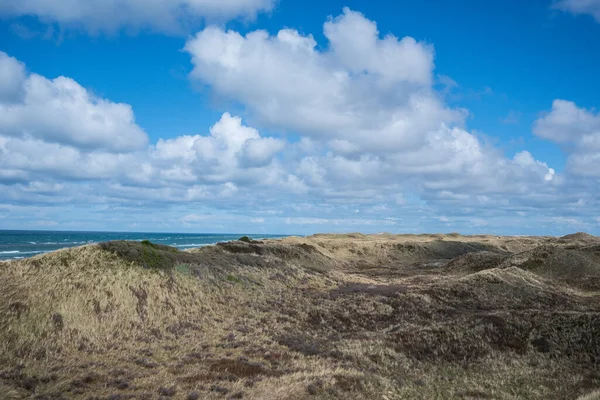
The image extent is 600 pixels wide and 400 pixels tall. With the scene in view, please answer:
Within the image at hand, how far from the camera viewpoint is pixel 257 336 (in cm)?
2350

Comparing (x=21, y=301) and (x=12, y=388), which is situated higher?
(x=21, y=301)

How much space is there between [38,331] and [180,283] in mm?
10897

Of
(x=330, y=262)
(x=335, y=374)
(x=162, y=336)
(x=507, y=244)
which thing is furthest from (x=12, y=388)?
(x=507, y=244)

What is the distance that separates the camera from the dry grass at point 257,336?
16.0 m

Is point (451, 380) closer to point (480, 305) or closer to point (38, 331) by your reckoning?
point (480, 305)

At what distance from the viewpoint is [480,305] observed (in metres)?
33.7

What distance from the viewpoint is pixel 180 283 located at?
30.1 metres

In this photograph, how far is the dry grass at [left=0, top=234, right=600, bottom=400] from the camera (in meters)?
16.0

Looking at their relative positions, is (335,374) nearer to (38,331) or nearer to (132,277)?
(38,331)

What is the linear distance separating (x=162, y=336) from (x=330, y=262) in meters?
47.5

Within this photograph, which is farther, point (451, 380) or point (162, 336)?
point (162, 336)

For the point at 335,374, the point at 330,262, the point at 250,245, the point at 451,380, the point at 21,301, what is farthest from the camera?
the point at 330,262

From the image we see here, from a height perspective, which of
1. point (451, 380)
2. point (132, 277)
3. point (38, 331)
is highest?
point (132, 277)

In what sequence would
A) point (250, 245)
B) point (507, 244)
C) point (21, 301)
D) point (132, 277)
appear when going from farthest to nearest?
point (507, 244)
point (250, 245)
point (132, 277)
point (21, 301)
